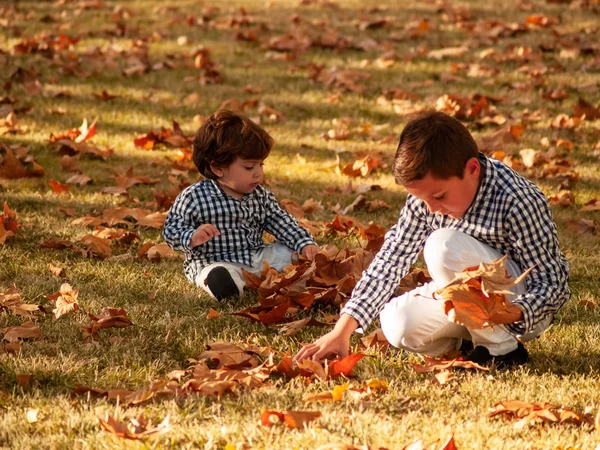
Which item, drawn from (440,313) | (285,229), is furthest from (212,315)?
(440,313)

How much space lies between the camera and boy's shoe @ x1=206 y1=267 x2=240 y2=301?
13.4 ft

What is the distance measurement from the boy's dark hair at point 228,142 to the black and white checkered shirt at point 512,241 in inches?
47.0

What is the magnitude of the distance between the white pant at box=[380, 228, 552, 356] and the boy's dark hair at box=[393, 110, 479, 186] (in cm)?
26

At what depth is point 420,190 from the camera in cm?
309

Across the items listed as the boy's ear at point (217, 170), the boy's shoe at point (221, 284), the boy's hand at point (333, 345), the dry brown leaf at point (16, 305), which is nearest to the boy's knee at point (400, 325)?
the boy's hand at point (333, 345)

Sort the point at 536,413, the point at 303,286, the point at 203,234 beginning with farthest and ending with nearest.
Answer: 1. the point at 203,234
2. the point at 303,286
3. the point at 536,413

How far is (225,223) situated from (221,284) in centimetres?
45

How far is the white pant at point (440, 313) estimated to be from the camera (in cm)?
314

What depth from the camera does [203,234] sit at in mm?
4195

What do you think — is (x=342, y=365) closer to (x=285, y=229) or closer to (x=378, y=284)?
(x=378, y=284)

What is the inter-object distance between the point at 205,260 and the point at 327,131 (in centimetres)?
325

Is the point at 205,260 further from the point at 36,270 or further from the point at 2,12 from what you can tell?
the point at 2,12

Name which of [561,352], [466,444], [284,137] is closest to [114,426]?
[466,444]

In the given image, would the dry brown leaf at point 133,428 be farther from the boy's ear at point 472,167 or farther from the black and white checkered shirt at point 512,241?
the boy's ear at point 472,167
